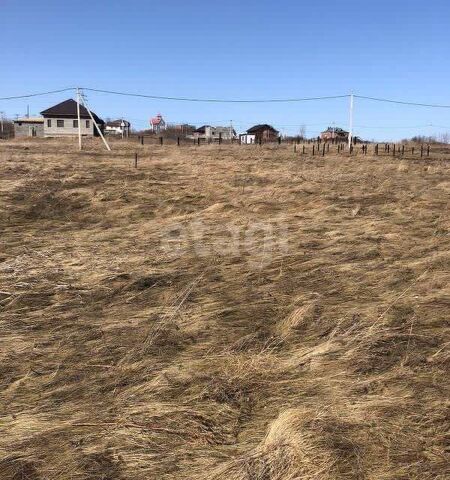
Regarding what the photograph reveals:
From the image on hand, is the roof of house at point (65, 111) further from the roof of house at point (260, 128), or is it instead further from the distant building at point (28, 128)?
the roof of house at point (260, 128)

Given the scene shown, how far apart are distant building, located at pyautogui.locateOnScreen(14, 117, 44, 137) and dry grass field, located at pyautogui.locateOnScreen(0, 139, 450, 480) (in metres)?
63.3

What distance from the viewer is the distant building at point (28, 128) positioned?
6406 centimetres

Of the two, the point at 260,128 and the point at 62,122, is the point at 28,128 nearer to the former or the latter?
the point at 62,122

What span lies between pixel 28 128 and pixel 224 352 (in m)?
70.1

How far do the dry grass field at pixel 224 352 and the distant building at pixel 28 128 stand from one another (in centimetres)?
6329

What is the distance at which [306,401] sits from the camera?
2.64 m

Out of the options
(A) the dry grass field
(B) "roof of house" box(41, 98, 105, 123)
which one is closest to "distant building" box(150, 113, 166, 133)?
(B) "roof of house" box(41, 98, 105, 123)

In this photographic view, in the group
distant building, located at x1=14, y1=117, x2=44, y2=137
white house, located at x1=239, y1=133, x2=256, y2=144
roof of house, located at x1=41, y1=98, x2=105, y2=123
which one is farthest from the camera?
white house, located at x1=239, y1=133, x2=256, y2=144

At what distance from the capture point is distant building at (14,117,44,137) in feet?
210

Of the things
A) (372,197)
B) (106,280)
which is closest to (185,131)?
(372,197)

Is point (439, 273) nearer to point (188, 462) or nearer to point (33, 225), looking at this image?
point (188, 462)

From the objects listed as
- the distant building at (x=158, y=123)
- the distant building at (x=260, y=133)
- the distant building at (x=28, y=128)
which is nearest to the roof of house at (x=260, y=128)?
the distant building at (x=260, y=133)

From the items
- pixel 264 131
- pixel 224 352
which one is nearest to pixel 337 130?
pixel 264 131

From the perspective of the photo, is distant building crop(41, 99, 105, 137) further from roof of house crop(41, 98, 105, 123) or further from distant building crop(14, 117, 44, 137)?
distant building crop(14, 117, 44, 137)
